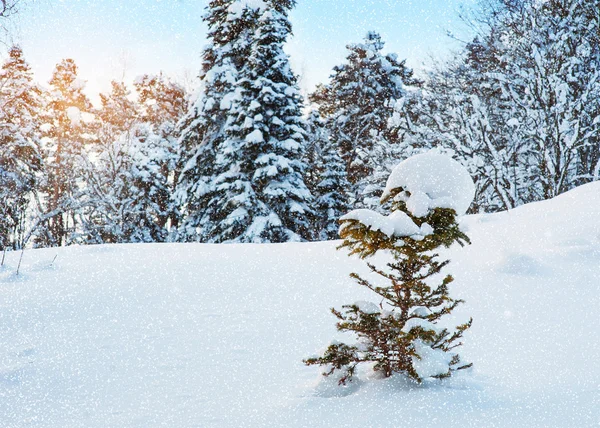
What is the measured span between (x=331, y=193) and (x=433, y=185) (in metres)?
18.1

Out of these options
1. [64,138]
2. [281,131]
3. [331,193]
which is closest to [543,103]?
[281,131]

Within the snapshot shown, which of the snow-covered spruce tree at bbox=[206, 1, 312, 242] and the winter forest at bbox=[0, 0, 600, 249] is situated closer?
the winter forest at bbox=[0, 0, 600, 249]

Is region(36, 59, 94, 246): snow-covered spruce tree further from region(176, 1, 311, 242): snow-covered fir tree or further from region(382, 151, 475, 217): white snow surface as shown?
region(382, 151, 475, 217): white snow surface

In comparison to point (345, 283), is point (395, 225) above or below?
above

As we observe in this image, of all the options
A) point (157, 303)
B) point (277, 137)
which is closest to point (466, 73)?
point (277, 137)

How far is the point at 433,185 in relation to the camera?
2.84m

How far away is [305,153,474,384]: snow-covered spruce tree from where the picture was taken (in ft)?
8.68

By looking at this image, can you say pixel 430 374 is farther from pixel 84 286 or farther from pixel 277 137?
pixel 277 137

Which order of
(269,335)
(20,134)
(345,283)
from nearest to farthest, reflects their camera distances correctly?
(269,335) < (345,283) < (20,134)

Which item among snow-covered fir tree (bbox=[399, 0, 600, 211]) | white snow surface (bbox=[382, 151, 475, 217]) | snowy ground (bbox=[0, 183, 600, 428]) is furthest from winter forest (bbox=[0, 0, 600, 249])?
white snow surface (bbox=[382, 151, 475, 217])

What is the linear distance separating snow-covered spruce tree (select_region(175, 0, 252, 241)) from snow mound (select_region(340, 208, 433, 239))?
14090 mm

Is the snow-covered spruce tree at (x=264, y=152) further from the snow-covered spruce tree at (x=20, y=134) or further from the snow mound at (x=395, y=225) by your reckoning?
the snow mound at (x=395, y=225)

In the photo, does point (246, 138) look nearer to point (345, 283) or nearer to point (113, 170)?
point (113, 170)

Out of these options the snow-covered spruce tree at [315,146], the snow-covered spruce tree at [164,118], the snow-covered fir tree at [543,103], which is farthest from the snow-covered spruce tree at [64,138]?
the snow-covered fir tree at [543,103]
